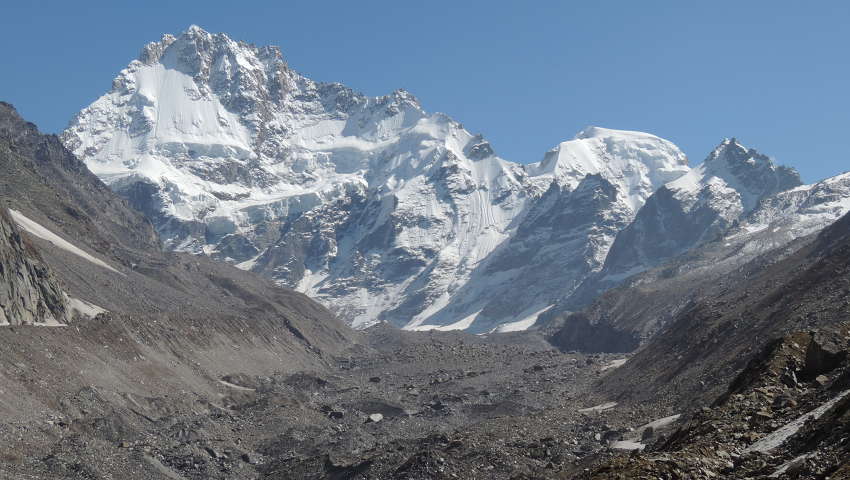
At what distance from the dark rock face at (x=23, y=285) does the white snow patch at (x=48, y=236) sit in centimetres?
2654

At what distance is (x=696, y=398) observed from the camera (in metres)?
55.3

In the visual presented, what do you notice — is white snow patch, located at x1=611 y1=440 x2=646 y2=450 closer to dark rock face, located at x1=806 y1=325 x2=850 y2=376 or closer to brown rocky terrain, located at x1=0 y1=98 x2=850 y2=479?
brown rocky terrain, located at x1=0 y1=98 x2=850 y2=479

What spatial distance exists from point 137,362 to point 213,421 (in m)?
16.0

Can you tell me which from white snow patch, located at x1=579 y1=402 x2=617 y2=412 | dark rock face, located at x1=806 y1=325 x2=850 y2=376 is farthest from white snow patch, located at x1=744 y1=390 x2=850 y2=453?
white snow patch, located at x1=579 y1=402 x2=617 y2=412

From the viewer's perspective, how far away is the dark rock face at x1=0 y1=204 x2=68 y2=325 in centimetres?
6919

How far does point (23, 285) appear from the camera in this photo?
72500 mm

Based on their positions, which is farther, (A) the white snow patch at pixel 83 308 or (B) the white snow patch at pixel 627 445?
(A) the white snow patch at pixel 83 308

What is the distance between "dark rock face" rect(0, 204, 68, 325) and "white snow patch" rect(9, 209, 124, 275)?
1045 inches

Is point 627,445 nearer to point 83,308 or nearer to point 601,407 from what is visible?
point 601,407

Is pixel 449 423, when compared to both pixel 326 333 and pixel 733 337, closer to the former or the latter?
pixel 733 337

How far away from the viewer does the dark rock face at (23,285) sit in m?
69.2

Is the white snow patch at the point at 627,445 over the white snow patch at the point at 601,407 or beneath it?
beneath

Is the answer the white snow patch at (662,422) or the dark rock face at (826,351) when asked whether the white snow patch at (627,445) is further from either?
the dark rock face at (826,351)

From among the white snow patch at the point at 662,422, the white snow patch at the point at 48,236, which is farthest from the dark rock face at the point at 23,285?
the white snow patch at the point at 662,422
